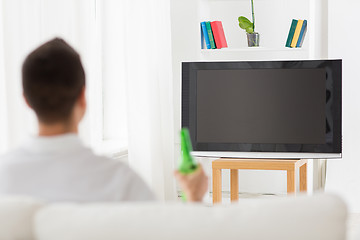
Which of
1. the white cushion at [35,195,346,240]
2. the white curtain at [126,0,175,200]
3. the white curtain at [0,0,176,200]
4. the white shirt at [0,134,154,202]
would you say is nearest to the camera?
the white cushion at [35,195,346,240]

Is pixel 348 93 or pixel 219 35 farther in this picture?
pixel 219 35

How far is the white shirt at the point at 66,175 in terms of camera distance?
49.2 inches

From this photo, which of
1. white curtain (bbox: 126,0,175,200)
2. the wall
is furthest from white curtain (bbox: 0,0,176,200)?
the wall

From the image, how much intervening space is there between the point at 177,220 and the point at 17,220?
1.01ft

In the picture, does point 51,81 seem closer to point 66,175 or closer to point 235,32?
point 66,175

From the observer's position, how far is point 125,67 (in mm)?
4434

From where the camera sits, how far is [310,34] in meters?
4.72

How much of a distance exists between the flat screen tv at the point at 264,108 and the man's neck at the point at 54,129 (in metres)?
2.27

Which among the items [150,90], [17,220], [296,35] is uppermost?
[296,35]

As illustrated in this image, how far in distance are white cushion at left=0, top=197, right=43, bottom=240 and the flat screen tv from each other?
8.31 ft

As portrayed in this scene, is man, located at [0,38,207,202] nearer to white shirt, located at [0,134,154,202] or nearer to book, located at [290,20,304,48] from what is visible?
white shirt, located at [0,134,154,202]

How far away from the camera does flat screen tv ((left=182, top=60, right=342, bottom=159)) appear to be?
135 inches

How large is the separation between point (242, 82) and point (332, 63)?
548mm

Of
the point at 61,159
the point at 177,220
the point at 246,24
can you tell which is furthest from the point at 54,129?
the point at 246,24
